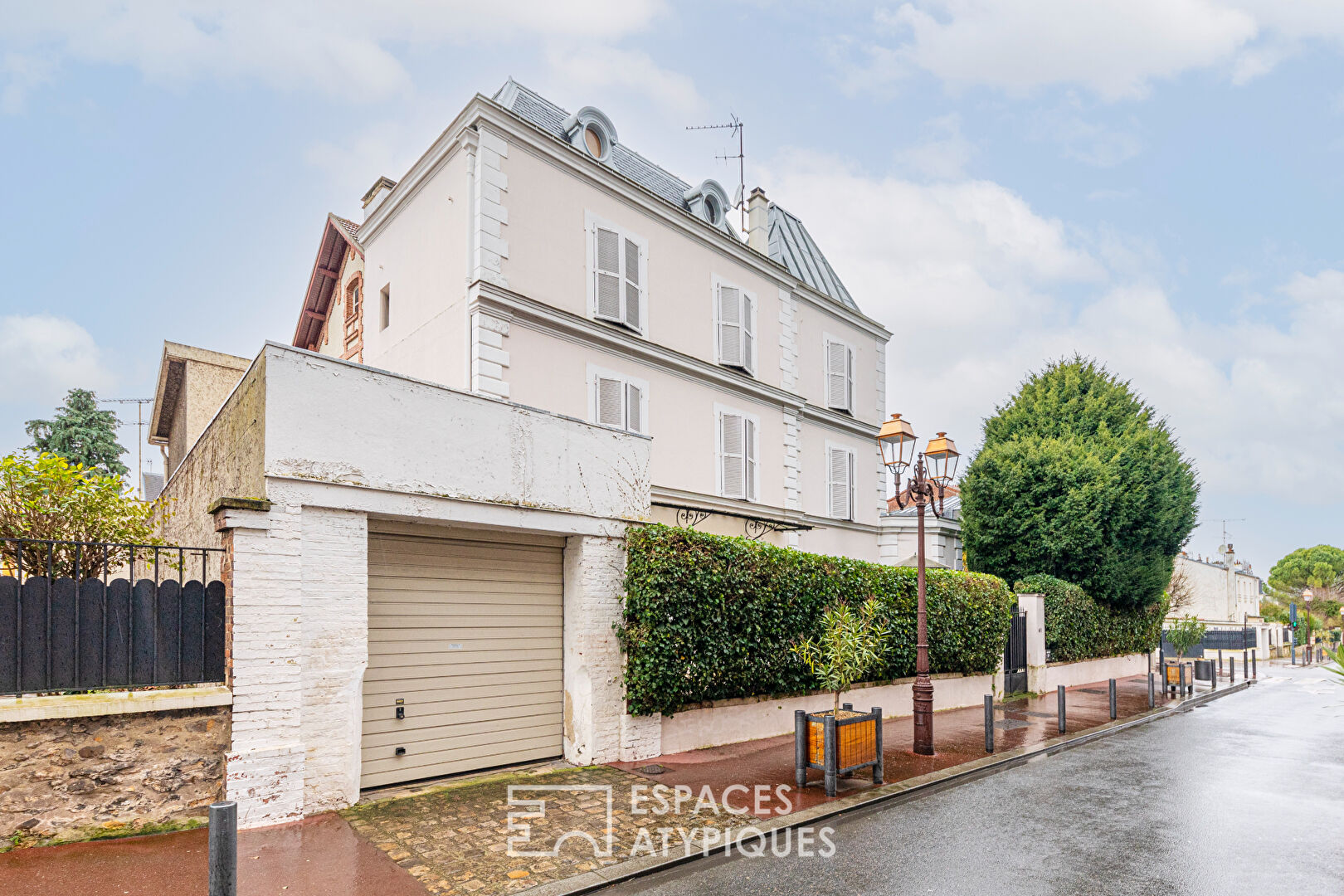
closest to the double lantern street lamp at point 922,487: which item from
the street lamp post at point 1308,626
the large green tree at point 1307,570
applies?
the street lamp post at point 1308,626

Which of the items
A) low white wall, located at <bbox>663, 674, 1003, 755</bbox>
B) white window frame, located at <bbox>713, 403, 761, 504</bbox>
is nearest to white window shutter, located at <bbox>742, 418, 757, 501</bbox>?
white window frame, located at <bbox>713, 403, 761, 504</bbox>

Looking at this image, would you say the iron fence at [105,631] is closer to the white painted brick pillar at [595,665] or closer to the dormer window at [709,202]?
the white painted brick pillar at [595,665]

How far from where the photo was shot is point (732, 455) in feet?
55.8

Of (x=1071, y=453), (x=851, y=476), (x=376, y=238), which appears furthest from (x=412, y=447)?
(x=1071, y=453)

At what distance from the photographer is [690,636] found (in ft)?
33.1

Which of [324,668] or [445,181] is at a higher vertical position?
[445,181]

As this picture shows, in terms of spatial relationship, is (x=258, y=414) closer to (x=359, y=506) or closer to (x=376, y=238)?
(x=359, y=506)

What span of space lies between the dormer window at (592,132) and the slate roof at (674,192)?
0.20 meters

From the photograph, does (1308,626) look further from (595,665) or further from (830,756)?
(595,665)

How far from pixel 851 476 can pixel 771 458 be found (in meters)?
3.81

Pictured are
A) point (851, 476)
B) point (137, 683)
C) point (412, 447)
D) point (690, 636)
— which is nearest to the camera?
point (137, 683)

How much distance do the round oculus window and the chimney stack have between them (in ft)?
16.2

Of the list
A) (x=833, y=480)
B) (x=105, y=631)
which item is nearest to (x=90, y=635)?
(x=105, y=631)

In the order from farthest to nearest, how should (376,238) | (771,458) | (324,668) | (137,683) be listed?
(771,458) < (376,238) < (324,668) < (137,683)
